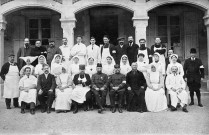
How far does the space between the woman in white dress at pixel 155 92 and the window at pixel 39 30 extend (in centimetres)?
625

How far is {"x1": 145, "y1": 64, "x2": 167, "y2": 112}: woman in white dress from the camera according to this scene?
8.12 m

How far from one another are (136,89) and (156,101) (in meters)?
0.67

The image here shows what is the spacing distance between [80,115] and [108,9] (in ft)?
21.5

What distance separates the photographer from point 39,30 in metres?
12.9

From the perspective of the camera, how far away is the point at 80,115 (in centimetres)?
764

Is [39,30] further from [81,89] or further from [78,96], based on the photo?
[78,96]

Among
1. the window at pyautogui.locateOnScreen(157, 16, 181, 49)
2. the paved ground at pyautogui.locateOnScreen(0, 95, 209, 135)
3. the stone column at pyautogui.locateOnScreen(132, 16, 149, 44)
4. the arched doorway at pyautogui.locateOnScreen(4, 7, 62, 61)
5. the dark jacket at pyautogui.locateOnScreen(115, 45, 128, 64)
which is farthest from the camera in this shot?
the window at pyautogui.locateOnScreen(157, 16, 181, 49)

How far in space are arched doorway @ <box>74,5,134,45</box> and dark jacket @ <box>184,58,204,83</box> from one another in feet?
14.4

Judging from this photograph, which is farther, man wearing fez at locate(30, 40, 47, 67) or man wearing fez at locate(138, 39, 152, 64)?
man wearing fez at locate(30, 40, 47, 67)

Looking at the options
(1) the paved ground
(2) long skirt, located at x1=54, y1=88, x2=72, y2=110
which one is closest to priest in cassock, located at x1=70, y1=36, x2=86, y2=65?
(2) long skirt, located at x1=54, y1=88, x2=72, y2=110

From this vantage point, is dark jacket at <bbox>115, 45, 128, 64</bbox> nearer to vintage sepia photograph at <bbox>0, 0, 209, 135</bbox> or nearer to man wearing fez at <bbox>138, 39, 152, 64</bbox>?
vintage sepia photograph at <bbox>0, 0, 209, 135</bbox>

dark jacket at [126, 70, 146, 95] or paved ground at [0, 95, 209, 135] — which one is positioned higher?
dark jacket at [126, 70, 146, 95]

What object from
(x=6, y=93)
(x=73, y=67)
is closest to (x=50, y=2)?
(x=73, y=67)

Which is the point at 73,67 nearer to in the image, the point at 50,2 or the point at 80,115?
the point at 80,115
